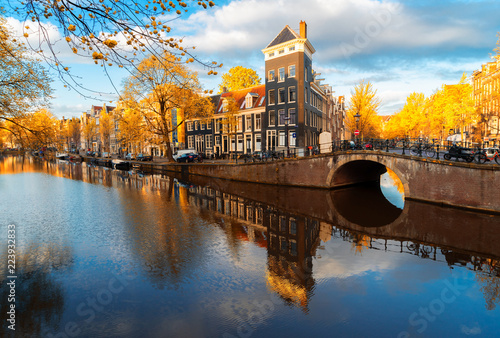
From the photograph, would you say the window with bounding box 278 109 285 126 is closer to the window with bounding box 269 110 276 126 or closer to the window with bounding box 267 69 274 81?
the window with bounding box 269 110 276 126

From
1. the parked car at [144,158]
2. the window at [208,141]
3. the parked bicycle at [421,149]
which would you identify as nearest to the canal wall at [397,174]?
the parked bicycle at [421,149]

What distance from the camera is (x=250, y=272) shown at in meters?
8.97

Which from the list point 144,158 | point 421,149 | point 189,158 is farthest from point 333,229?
point 144,158

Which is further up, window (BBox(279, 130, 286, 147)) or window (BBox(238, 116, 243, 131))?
window (BBox(238, 116, 243, 131))

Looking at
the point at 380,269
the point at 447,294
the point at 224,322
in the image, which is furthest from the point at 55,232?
the point at 447,294

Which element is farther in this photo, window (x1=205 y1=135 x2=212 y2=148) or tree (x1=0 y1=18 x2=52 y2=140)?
window (x1=205 y1=135 x2=212 y2=148)

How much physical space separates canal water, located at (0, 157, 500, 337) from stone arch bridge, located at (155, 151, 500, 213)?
5.25 feet

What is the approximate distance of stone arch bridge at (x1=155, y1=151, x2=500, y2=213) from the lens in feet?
55.0

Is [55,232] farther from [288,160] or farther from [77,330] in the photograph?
[288,160]

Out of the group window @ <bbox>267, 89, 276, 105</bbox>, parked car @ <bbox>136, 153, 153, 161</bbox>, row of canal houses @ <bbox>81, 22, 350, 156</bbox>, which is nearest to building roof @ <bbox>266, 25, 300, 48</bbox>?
row of canal houses @ <bbox>81, 22, 350, 156</bbox>

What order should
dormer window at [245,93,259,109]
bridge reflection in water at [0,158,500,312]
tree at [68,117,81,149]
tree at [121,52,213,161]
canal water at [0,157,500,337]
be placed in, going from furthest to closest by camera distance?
1. tree at [68,117,81,149]
2. dormer window at [245,93,259,109]
3. tree at [121,52,213,161]
4. bridge reflection in water at [0,158,500,312]
5. canal water at [0,157,500,337]

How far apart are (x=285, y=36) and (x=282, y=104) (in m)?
8.97

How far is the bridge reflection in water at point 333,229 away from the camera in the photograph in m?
9.17

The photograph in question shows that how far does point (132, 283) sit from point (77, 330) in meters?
2.12
